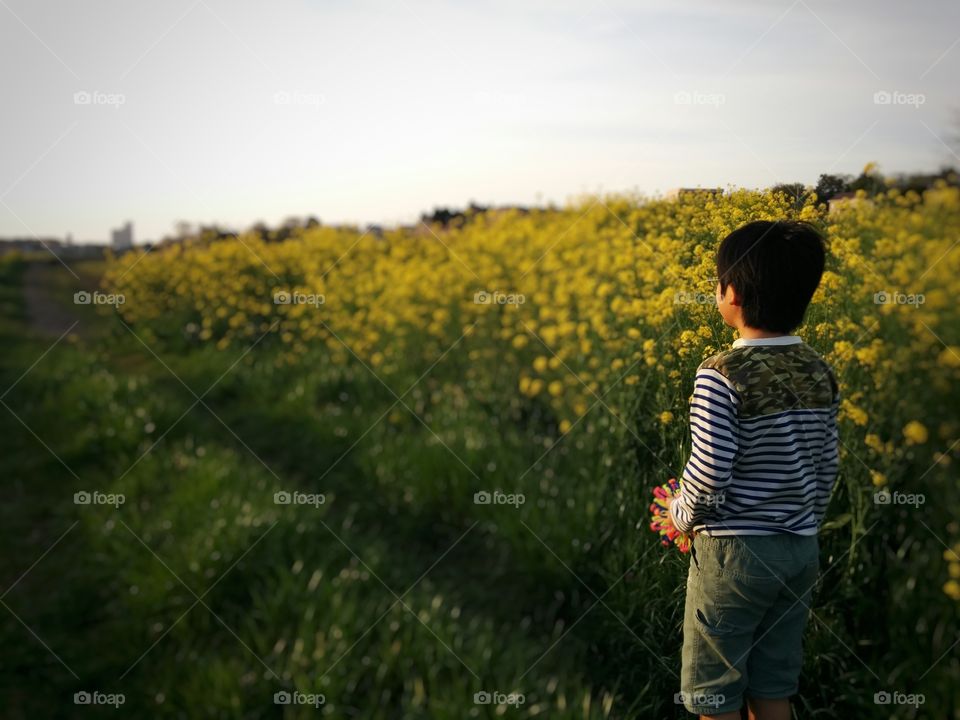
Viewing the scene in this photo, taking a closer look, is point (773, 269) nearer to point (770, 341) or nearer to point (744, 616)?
point (770, 341)

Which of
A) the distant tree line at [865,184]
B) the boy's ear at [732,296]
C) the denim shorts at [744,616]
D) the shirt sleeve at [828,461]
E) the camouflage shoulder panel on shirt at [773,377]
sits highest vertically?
the distant tree line at [865,184]

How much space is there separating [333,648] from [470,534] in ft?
4.38

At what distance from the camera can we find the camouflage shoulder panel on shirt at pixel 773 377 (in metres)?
1.53

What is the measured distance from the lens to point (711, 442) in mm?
1521

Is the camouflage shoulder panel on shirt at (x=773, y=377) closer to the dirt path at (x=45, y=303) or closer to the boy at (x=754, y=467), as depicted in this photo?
the boy at (x=754, y=467)

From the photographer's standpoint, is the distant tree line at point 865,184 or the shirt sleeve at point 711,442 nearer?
the shirt sleeve at point 711,442

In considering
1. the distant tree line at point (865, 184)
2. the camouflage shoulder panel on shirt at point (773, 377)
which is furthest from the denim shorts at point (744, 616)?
the distant tree line at point (865, 184)

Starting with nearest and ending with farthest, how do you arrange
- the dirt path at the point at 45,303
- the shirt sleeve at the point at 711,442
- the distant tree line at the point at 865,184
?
→ the shirt sleeve at the point at 711,442
the distant tree line at the point at 865,184
the dirt path at the point at 45,303

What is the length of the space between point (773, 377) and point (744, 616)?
0.51 metres

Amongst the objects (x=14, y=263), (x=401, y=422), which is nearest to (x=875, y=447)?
(x=401, y=422)

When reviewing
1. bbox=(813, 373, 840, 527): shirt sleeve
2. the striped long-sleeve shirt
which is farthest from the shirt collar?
bbox=(813, 373, 840, 527): shirt sleeve

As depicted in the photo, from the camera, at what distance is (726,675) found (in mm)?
1625

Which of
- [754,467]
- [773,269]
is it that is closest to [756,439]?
[754,467]

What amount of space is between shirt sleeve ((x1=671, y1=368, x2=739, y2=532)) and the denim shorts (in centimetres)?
14
